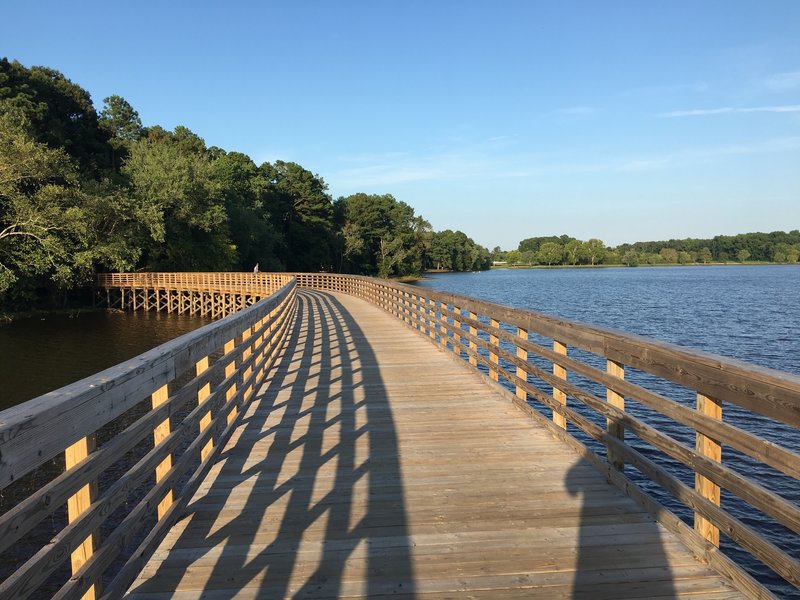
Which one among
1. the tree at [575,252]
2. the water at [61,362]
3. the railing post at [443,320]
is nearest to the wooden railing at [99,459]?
the water at [61,362]

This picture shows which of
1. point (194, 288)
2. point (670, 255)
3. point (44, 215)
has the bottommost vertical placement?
point (194, 288)

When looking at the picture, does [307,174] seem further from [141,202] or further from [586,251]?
[586,251]

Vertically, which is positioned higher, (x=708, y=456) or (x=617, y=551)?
(x=708, y=456)

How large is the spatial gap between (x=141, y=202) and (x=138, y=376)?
3752cm

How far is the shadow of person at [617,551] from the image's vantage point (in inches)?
102

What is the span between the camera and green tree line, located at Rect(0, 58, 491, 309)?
28688 mm

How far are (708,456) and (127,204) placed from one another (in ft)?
120

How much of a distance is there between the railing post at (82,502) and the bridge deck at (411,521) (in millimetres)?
523

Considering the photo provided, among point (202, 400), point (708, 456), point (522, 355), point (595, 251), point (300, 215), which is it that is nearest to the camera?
point (708, 456)

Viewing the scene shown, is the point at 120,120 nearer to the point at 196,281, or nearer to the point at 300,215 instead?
the point at 300,215

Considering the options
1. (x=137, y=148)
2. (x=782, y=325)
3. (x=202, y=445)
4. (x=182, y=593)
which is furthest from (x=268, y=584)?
(x=137, y=148)

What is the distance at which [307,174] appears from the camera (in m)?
72.9

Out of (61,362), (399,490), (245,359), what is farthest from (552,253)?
(399,490)

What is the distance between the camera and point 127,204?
→ 3403 cm
